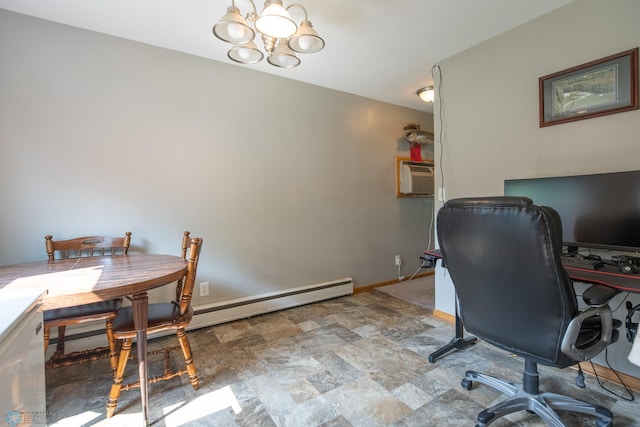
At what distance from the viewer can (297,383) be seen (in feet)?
6.02

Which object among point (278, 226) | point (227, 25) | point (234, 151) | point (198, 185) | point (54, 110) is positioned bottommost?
point (278, 226)

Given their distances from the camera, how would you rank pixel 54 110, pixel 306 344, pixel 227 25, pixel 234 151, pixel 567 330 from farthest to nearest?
pixel 234 151, pixel 306 344, pixel 54 110, pixel 227 25, pixel 567 330

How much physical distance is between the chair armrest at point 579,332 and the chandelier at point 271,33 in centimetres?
189

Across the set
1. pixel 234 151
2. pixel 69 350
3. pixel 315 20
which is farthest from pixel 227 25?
pixel 69 350

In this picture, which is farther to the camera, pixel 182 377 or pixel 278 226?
pixel 278 226

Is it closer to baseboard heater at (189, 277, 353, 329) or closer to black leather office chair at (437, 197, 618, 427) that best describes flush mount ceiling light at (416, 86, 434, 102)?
baseboard heater at (189, 277, 353, 329)

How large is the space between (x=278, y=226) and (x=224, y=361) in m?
1.36

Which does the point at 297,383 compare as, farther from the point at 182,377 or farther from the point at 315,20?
Answer: the point at 315,20

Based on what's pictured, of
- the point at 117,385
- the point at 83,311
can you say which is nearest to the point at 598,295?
the point at 117,385

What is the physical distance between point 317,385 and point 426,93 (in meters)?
3.19

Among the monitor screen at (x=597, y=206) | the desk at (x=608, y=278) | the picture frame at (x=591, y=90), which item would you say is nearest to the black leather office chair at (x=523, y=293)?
the desk at (x=608, y=278)

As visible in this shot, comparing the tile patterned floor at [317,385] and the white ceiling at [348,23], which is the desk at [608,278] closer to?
the tile patterned floor at [317,385]

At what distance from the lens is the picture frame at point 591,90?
1715mm

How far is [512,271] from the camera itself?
4.05 ft
